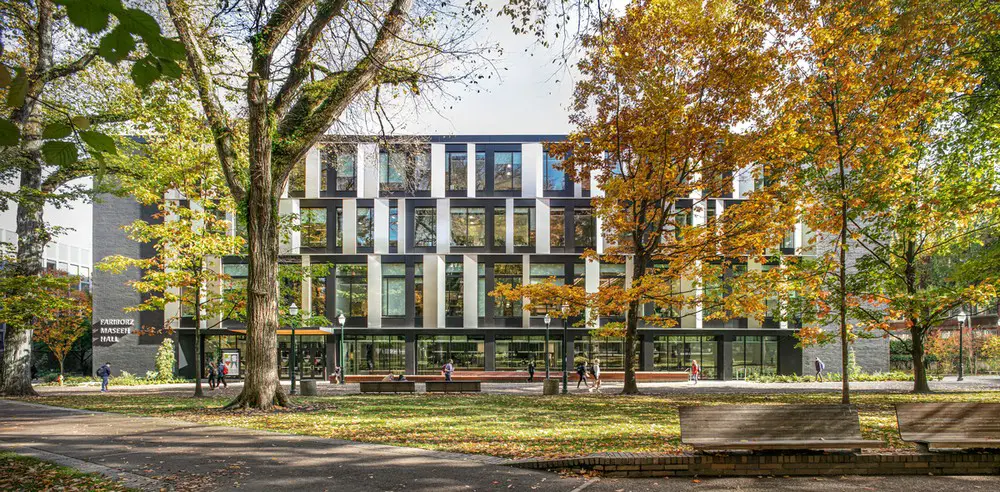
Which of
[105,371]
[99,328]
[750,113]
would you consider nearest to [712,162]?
[750,113]

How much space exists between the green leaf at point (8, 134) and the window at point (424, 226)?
39639 mm

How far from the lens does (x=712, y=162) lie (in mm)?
21844

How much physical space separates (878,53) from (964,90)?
2239mm

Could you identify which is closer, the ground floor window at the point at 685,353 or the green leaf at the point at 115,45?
the green leaf at the point at 115,45

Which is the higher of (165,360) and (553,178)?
(553,178)

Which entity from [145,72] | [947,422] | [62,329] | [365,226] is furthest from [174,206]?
[145,72]

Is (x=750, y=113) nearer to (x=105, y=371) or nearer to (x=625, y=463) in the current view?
(x=625, y=463)

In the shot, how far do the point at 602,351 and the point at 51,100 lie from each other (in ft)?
105

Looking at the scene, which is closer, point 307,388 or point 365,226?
point 307,388

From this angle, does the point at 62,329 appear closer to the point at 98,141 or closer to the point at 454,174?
the point at 454,174

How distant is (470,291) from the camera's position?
4134 centimetres

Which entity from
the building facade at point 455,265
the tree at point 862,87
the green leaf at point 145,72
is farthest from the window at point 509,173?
the green leaf at point 145,72

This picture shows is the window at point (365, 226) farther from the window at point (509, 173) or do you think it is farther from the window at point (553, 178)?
the window at point (553, 178)

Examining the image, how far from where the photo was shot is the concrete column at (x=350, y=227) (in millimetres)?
41469
